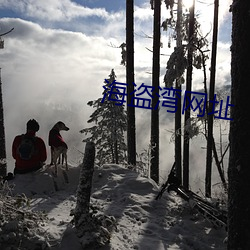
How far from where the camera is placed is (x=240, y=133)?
14.9 ft

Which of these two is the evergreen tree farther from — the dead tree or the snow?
the dead tree

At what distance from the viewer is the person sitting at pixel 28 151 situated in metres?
9.16

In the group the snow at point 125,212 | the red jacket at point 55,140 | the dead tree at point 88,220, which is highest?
the red jacket at point 55,140

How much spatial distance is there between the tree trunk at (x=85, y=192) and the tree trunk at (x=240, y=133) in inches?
99.7

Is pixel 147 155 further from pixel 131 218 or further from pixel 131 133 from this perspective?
pixel 131 218

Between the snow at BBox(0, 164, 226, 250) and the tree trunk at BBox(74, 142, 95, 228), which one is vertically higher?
the tree trunk at BBox(74, 142, 95, 228)

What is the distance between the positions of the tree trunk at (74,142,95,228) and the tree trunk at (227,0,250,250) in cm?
253

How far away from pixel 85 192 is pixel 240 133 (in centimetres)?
297

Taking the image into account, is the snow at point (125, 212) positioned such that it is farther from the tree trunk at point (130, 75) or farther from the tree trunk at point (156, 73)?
the tree trunk at point (156, 73)

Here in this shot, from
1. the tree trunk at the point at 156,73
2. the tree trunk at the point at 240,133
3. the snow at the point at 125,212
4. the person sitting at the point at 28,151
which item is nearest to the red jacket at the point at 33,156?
the person sitting at the point at 28,151

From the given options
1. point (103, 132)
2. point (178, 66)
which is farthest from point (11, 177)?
point (103, 132)

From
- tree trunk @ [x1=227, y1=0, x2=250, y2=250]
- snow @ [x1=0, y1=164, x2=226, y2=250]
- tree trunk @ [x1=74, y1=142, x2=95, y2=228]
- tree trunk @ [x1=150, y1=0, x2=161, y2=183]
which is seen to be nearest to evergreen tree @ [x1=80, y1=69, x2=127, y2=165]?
tree trunk @ [x1=150, y1=0, x2=161, y2=183]

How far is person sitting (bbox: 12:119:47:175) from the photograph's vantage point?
916 cm

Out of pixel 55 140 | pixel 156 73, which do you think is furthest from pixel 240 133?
pixel 156 73
